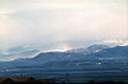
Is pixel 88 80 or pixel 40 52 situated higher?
pixel 40 52

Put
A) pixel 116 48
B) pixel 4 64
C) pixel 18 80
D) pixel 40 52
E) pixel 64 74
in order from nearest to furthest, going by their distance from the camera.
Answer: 1. pixel 18 80
2. pixel 64 74
3. pixel 4 64
4. pixel 40 52
5. pixel 116 48

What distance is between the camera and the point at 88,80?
20.1 m

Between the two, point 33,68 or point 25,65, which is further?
point 25,65

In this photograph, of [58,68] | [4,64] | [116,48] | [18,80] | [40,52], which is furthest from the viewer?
[116,48]

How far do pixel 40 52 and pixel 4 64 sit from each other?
2.94 m

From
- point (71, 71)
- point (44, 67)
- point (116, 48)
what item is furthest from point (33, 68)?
point (116, 48)

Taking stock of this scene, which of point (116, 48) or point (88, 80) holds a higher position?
point (116, 48)

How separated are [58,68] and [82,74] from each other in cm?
192

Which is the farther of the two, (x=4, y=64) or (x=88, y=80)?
(x=4, y=64)

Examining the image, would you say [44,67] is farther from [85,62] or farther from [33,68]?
[85,62]

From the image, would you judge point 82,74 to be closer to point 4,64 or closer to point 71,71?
point 71,71

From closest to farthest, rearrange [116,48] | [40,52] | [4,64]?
1. [4,64]
2. [40,52]
3. [116,48]

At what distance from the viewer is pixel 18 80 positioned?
19219mm

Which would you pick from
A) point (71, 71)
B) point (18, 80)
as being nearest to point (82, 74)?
point (71, 71)
